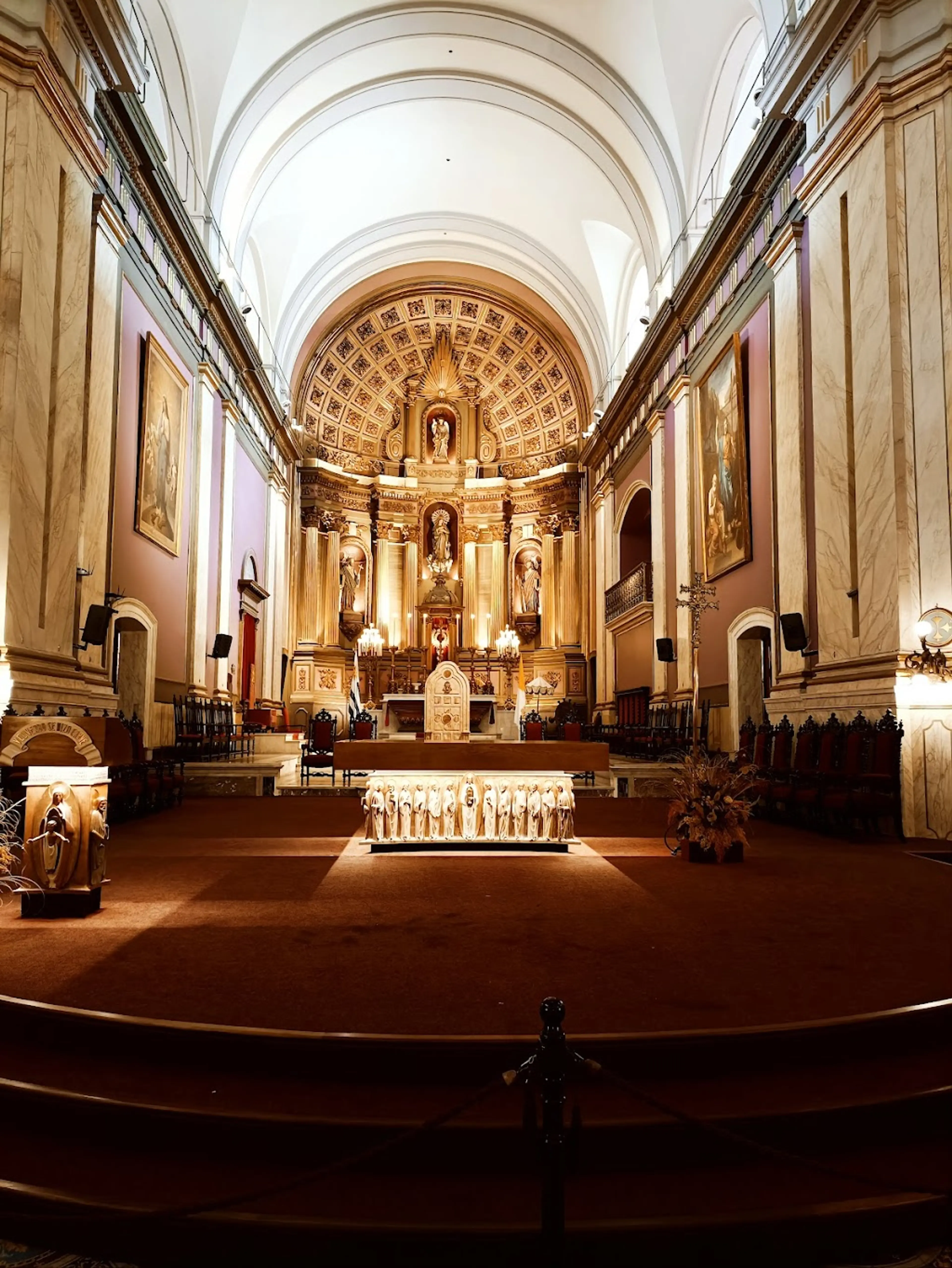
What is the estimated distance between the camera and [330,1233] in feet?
7.27

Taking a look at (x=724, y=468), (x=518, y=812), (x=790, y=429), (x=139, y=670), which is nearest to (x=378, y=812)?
(x=518, y=812)

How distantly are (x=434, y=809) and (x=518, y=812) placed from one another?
0.70 meters

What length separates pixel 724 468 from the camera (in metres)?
12.9

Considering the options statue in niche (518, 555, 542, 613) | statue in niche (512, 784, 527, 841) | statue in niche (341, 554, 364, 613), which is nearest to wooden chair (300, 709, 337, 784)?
statue in niche (512, 784, 527, 841)

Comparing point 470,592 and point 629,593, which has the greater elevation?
point 470,592

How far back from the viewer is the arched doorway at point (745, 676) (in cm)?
1209

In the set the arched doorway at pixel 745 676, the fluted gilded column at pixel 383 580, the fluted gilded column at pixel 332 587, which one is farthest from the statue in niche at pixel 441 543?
the arched doorway at pixel 745 676

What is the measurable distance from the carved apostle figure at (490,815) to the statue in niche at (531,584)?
17222 millimetres

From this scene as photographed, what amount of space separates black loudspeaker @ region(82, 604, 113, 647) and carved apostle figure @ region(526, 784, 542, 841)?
16.5ft

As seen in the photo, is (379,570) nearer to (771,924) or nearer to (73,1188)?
(771,924)

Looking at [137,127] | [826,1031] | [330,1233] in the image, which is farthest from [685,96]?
[330,1233]

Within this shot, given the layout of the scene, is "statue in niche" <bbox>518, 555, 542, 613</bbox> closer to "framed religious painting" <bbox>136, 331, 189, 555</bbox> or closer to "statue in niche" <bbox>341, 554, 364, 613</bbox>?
"statue in niche" <bbox>341, 554, 364, 613</bbox>

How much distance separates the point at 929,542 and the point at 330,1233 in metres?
7.53

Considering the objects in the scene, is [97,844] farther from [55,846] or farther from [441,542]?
[441,542]
